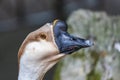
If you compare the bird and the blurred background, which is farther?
the blurred background

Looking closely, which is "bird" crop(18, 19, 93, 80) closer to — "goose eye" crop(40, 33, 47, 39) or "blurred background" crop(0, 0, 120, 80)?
"goose eye" crop(40, 33, 47, 39)

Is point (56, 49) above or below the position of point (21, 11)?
above

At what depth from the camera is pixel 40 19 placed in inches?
205

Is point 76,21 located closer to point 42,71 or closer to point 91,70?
point 91,70

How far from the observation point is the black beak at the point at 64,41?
4.79 feet

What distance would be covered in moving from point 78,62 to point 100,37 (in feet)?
0.71

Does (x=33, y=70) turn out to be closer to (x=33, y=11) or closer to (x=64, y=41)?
(x=64, y=41)

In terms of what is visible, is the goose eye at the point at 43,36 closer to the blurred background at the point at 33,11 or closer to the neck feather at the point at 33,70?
the neck feather at the point at 33,70

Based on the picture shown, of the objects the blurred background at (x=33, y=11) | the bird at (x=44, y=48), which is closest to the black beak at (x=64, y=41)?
the bird at (x=44, y=48)

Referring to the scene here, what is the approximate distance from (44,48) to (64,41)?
71 mm

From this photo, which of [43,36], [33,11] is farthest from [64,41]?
[33,11]

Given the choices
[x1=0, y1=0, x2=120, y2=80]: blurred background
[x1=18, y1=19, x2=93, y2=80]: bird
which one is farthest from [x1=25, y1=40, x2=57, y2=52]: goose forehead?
[x1=0, y1=0, x2=120, y2=80]: blurred background

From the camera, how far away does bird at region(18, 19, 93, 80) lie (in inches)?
57.0

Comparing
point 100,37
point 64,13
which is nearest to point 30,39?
point 100,37
